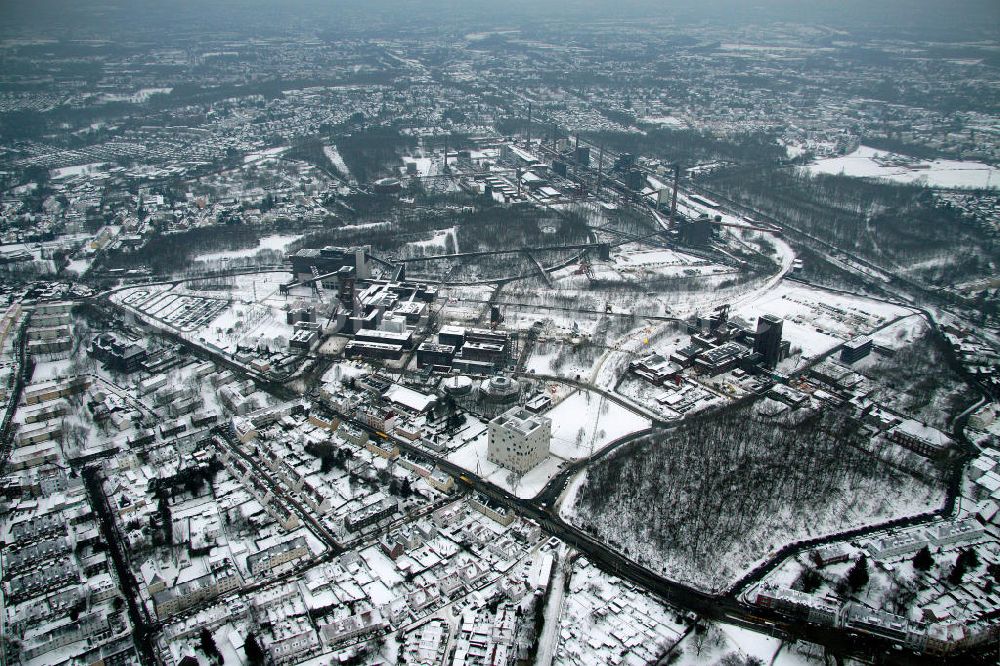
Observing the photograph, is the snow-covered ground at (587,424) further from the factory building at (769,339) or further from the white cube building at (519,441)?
the factory building at (769,339)

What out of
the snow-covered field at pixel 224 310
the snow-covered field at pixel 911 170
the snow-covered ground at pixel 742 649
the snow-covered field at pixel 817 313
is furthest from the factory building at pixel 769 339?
the snow-covered field at pixel 911 170

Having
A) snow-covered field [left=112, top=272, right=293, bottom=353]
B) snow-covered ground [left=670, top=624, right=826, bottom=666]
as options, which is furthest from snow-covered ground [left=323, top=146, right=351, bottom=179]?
snow-covered ground [left=670, top=624, right=826, bottom=666]

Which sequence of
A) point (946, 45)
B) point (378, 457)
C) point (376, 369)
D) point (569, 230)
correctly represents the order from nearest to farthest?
point (378, 457) → point (376, 369) → point (569, 230) → point (946, 45)

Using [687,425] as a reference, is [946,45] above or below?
above

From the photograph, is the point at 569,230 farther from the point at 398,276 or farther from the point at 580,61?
the point at 580,61

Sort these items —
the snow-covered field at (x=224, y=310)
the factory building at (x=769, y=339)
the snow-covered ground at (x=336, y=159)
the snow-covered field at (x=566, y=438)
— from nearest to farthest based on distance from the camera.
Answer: the snow-covered field at (x=566, y=438) < the factory building at (x=769, y=339) < the snow-covered field at (x=224, y=310) < the snow-covered ground at (x=336, y=159)

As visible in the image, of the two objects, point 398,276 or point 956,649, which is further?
point 398,276

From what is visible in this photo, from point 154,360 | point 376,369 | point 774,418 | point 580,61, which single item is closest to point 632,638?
point 774,418

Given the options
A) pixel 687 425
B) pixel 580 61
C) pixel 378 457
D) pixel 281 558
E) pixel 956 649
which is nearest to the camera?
pixel 956 649
